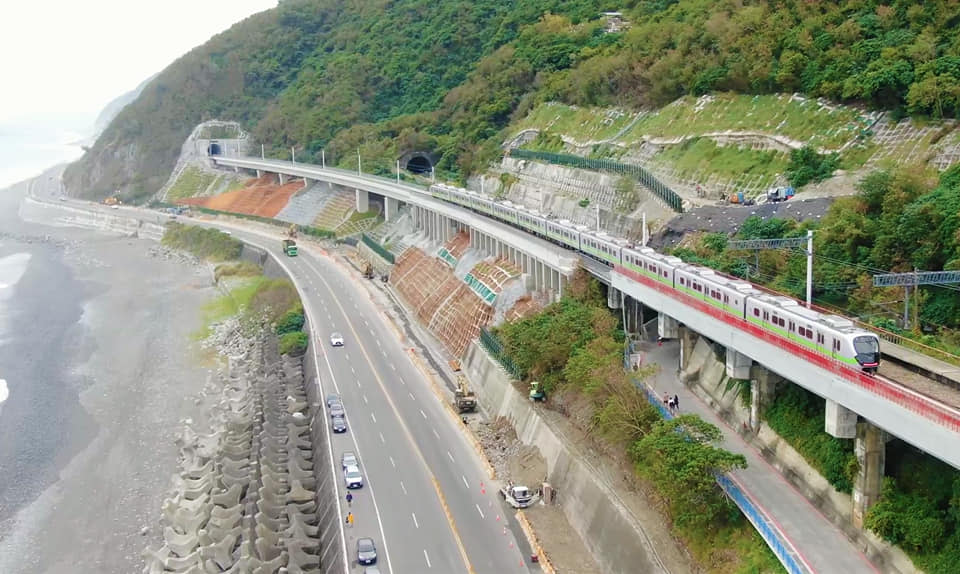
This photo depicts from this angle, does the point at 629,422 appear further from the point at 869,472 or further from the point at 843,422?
the point at 869,472

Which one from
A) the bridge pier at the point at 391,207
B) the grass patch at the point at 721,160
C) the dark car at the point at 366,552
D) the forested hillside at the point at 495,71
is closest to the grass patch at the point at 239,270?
the bridge pier at the point at 391,207

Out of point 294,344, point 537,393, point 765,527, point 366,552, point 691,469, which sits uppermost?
point 691,469

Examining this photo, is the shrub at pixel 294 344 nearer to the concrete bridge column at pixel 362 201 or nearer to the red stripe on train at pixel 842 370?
the red stripe on train at pixel 842 370

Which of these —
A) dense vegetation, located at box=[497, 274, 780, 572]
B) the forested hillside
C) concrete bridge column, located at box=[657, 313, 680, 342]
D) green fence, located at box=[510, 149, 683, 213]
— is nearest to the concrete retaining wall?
dense vegetation, located at box=[497, 274, 780, 572]

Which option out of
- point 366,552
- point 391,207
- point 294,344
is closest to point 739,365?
point 366,552

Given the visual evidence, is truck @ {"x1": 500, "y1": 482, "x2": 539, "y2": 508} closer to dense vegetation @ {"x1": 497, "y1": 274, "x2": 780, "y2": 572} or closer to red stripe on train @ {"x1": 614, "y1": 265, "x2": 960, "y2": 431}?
dense vegetation @ {"x1": 497, "y1": 274, "x2": 780, "y2": 572}

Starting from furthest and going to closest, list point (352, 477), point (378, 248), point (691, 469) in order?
1. point (378, 248)
2. point (352, 477)
3. point (691, 469)

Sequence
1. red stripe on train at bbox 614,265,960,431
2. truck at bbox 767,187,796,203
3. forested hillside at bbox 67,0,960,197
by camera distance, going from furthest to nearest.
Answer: forested hillside at bbox 67,0,960,197
truck at bbox 767,187,796,203
red stripe on train at bbox 614,265,960,431
